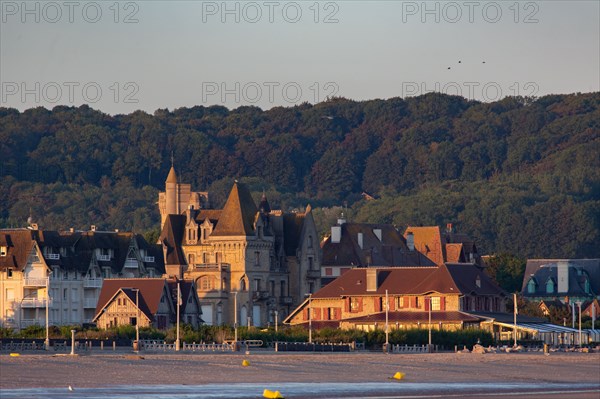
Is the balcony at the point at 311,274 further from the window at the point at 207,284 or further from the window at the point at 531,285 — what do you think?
the window at the point at 531,285

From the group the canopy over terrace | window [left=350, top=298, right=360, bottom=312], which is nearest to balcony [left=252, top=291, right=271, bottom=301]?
window [left=350, top=298, right=360, bottom=312]

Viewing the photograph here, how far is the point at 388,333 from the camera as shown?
104375mm

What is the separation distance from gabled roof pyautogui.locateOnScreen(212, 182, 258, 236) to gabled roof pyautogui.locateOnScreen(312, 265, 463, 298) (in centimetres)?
1579

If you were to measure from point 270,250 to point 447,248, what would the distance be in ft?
93.0

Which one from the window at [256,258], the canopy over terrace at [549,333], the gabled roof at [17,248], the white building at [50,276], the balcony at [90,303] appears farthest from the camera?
A: the window at [256,258]

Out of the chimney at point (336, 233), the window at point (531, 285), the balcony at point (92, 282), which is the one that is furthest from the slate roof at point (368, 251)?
the balcony at point (92, 282)

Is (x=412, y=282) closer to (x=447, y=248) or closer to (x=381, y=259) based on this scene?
(x=381, y=259)

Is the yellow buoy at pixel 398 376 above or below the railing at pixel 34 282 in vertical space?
below

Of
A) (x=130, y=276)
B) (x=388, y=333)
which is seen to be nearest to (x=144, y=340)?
(x=388, y=333)

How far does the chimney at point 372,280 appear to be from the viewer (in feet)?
402

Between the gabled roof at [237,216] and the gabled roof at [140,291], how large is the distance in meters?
19.0

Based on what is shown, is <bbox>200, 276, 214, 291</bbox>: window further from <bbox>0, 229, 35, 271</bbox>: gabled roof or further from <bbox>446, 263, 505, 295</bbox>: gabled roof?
<bbox>446, 263, 505, 295</bbox>: gabled roof

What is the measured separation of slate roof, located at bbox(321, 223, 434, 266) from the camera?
15188cm

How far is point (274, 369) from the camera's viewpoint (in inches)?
2840
